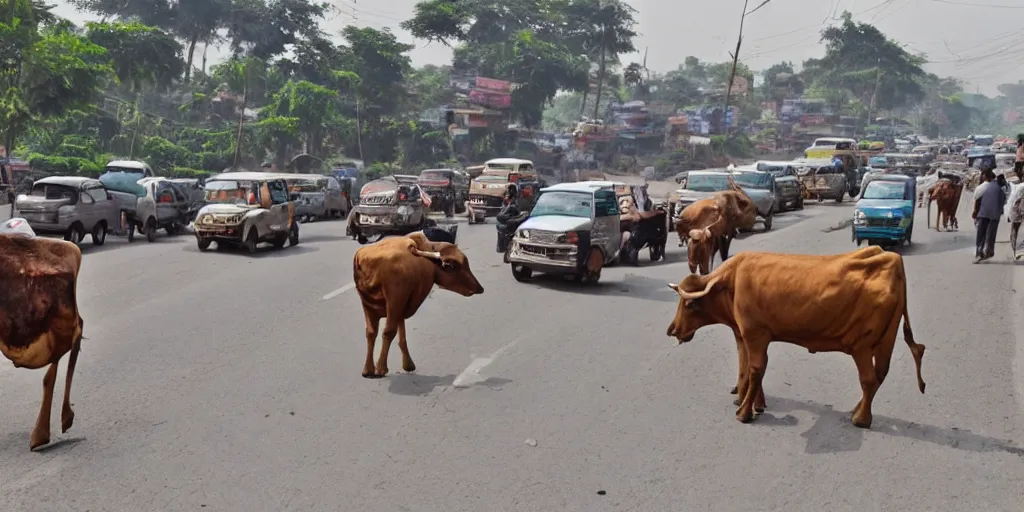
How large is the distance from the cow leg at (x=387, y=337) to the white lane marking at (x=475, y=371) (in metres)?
0.80

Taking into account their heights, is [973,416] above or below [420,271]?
below

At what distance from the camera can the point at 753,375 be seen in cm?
859

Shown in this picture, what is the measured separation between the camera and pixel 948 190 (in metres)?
26.0

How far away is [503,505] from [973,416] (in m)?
5.00

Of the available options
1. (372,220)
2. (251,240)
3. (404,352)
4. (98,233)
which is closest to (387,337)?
(404,352)

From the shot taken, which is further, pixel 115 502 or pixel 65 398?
pixel 65 398

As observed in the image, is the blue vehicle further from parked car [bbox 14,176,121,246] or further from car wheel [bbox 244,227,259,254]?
parked car [bbox 14,176,121,246]

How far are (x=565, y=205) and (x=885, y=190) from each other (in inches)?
373

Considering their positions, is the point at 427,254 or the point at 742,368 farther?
the point at 427,254

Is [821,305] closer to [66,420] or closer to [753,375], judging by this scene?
[753,375]

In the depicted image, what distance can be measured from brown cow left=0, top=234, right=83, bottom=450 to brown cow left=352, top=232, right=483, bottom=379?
2.98 metres

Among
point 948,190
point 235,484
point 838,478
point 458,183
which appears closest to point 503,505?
point 235,484

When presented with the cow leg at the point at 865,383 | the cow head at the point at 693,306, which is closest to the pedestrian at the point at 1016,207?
the cow leg at the point at 865,383

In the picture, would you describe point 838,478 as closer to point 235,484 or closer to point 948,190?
point 235,484
